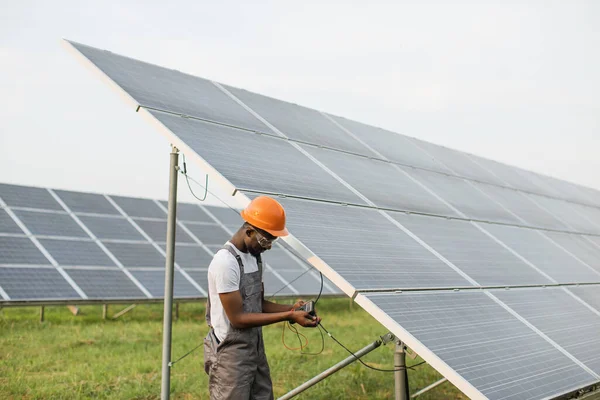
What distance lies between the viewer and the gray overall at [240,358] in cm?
452

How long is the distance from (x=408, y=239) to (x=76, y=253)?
384 inches

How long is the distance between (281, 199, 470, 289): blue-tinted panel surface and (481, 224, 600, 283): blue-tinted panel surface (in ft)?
7.13

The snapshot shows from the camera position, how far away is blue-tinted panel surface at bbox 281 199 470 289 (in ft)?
16.2

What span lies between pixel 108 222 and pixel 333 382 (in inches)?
339

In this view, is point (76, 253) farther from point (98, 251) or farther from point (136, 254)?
point (136, 254)

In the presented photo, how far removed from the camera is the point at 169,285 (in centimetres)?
623

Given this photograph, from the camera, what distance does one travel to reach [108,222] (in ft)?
52.0

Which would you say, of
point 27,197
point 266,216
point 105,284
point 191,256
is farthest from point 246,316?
point 27,197

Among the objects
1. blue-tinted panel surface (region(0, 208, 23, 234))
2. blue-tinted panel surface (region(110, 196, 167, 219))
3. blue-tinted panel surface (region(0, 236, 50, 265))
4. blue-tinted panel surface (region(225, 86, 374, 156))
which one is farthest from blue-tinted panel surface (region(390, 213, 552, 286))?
blue-tinted panel surface (region(110, 196, 167, 219))

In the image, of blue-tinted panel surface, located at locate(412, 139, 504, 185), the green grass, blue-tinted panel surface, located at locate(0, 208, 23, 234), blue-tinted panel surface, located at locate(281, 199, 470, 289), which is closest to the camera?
blue-tinted panel surface, located at locate(281, 199, 470, 289)

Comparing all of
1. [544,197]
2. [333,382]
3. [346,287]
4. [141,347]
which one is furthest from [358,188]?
[544,197]

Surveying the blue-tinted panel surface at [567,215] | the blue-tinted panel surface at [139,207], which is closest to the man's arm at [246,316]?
the blue-tinted panel surface at [567,215]

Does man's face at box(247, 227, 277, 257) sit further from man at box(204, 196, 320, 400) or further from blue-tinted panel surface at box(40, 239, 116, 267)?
blue-tinted panel surface at box(40, 239, 116, 267)

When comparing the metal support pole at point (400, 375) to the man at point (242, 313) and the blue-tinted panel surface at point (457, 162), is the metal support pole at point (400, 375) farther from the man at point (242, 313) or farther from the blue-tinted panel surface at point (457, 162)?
the blue-tinted panel surface at point (457, 162)
